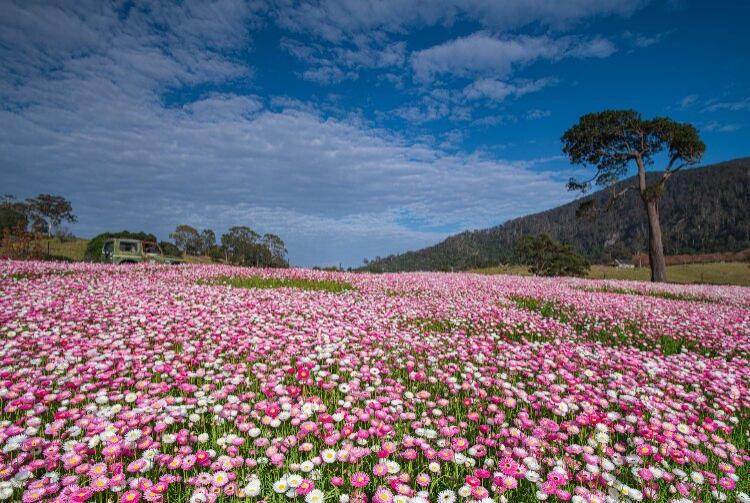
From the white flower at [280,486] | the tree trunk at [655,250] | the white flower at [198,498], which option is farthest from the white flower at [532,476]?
the tree trunk at [655,250]

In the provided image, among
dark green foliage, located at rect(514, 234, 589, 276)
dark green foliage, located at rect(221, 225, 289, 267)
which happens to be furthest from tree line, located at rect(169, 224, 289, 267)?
dark green foliage, located at rect(514, 234, 589, 276)

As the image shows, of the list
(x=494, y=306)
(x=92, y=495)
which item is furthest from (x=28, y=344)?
(x=494, y=306)

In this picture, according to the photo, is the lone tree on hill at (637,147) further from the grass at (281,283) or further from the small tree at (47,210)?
the small tree at (47,210)

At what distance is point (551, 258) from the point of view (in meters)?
70.2

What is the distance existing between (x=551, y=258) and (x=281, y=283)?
66.7m

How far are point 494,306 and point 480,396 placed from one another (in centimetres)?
687

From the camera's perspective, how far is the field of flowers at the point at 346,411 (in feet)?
8.35

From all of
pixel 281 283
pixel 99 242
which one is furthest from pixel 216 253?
pixel 281 283

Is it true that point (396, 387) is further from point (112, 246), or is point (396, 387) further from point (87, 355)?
point (112, 246)

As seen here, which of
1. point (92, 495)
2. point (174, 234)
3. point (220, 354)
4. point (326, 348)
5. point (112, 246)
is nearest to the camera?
point (92, 495)

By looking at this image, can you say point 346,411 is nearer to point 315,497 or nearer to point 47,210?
point 315,497

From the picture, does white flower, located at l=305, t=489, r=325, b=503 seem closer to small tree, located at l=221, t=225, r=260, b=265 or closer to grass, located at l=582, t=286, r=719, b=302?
grass, located at l=582, t=286, r=719, b=302

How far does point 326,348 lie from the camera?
5371 mm

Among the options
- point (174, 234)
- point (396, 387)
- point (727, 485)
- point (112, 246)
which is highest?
point (174, 234)
